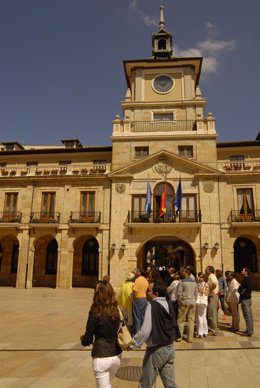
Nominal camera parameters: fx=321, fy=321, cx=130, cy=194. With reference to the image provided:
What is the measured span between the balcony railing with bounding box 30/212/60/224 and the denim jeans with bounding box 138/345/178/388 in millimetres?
22039

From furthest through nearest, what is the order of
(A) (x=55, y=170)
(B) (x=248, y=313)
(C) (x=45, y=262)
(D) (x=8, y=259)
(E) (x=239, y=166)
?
(D) (x=8, y=259), (C) (x=45, y=262), (A) (x=55, y=170), (E) (x=239, y=166), (B) (x=248, y=313)

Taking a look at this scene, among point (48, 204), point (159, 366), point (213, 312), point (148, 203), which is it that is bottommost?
point (213, 312)

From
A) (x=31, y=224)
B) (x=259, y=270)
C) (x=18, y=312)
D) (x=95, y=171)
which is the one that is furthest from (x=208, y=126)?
(x=18, y=312)

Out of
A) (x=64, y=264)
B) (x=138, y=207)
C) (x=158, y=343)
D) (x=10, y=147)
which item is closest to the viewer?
(x=158, y=343)

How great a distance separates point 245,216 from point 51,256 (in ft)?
54.5

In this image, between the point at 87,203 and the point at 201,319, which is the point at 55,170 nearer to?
the point at 87,203

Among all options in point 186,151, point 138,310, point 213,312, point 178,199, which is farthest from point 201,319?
point 186,151

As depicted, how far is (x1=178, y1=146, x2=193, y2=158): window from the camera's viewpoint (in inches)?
1021

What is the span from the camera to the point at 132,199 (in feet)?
81.9

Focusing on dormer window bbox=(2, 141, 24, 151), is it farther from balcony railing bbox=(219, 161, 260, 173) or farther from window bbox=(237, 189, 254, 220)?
window bbox=(237, 189, 254, 220)

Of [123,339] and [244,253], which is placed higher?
[244,253]

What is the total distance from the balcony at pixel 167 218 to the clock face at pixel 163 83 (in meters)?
13.0

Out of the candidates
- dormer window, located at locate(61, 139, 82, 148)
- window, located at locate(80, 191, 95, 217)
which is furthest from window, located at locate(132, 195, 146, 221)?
dormer window, located at locate(61, 139, 82, 148)

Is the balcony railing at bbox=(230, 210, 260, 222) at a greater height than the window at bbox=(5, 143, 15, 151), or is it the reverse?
the window at bbox=(5, 143, 15, 151)
